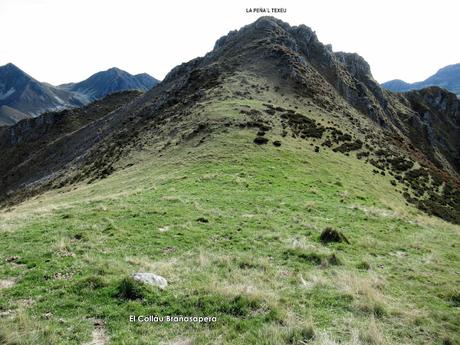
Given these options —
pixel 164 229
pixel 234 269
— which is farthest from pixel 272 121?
pixel 234 269

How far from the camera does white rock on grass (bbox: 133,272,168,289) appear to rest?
11755 millimetres

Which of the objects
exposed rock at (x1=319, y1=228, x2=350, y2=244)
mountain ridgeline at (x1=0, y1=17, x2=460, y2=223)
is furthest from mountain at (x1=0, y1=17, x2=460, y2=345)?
mountain ridgeline at (x1=0, y1=17, x2=460, y2=223)

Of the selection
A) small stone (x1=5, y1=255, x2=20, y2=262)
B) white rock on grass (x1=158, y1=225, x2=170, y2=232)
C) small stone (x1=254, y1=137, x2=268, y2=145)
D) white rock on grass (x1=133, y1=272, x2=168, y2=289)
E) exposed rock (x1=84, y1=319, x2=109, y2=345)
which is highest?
small stone (x1=254, y1=137, x2=268, y2=145)

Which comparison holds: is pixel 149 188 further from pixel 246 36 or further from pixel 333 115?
pixel 246 36

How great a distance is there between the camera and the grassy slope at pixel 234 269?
9531mm

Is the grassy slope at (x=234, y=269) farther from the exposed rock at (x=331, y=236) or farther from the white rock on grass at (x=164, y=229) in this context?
the exposed rock at (x=331, y=236)

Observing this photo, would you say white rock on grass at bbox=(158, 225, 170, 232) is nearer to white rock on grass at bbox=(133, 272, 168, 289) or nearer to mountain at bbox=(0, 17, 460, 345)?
mountain at bbox=(0, 17, 460, 345)

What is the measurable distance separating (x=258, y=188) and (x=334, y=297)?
19.2m

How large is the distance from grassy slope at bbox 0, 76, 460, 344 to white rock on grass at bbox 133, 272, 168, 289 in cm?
28

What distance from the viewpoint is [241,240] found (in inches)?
715

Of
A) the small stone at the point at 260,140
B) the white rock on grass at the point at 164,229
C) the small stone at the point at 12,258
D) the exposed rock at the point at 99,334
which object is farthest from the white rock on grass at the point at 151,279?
the small stone at the point at 260,140

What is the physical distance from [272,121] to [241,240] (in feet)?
119

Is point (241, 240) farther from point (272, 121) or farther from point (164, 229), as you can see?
point (272, 121)

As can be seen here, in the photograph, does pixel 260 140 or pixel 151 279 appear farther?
pixel 260 140
